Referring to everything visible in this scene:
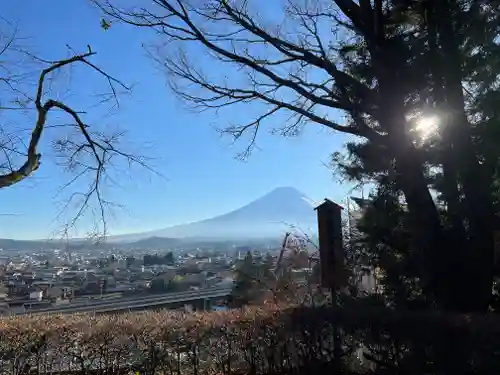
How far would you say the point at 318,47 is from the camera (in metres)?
8.14

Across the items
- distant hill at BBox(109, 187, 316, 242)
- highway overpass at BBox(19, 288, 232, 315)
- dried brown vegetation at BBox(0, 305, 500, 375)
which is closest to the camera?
dried brown vegetation at BBox(0, 305, 500, 375)

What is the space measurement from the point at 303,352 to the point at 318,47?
5092 mm

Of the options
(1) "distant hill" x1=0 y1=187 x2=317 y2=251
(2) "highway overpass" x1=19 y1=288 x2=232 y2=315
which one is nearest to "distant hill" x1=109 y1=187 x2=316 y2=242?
(1) "distant hill" x1=0 y1=187 x2=317 y2=251

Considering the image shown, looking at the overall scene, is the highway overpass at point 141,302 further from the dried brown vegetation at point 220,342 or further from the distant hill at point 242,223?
the distant hill at point 242,223

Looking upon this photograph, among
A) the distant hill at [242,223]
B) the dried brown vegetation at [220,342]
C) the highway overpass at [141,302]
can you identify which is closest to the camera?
the dried brown vegetation at [220,342]

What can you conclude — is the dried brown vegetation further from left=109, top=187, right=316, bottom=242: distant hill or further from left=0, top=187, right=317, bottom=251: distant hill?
left=109, top=187, right=316, bottom=242: distant hill

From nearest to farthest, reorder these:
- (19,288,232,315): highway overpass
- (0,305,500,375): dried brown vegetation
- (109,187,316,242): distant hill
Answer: (0,305,500,375): dried brown vegetation → (19,288,232,315): highway overpass → (109,187,316,242): distant hill

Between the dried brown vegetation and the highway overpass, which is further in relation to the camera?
the highway overpass

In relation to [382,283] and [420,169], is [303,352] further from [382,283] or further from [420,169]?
[420,169]

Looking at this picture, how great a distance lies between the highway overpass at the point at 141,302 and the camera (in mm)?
7880

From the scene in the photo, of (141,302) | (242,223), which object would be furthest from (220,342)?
(242,223)

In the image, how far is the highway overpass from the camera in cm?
788

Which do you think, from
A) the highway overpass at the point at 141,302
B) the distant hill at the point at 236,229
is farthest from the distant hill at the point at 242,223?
the highway overpass at the point at 141,302

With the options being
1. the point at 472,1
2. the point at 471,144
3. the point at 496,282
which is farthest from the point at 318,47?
the point at 496,282
